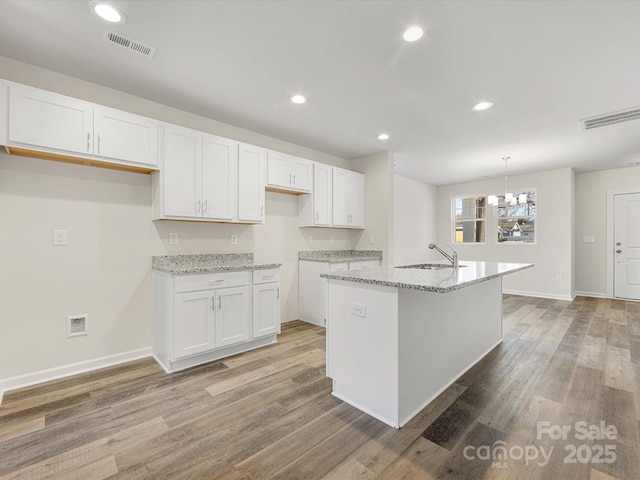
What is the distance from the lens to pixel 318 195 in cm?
423

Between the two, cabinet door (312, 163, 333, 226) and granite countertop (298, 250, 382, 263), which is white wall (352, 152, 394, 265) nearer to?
granite countertop (298, 250, 382, 263)

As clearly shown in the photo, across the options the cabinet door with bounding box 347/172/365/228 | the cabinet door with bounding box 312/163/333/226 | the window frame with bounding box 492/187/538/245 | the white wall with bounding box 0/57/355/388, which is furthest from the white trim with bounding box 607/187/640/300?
the white wall with bounding box 0/57/355/388

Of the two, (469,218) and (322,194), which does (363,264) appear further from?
(469,218)

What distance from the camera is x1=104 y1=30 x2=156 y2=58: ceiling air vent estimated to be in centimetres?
203

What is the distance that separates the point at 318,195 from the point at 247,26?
8.05 ft

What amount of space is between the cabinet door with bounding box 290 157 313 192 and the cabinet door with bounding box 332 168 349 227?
49 cm

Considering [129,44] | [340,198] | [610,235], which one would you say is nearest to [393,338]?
[129,44]

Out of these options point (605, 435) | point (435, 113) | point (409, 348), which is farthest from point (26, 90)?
point (605, 435)

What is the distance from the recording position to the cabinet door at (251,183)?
132 inches

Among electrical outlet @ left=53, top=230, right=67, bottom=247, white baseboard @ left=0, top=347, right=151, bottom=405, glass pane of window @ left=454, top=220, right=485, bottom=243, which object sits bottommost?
white baseboard @ left=0, top=347, right=151, bottom=405

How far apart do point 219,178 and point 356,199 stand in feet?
7.52

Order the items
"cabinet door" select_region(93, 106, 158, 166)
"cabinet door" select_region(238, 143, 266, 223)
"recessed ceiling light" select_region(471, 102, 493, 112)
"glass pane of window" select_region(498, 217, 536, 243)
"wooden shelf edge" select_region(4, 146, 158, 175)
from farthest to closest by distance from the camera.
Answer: "glass pane of window" select_region(498, 217, 536, 243) < "cabinet door" select_region(238, 143, 266, 223) < "recessed ceiling light" select_region(471, 102, 493, 112) < "cabinet door" select_region(93, 106, 158, 166) < "wooden shelf edge" select_region(4, 146, 158, 175)

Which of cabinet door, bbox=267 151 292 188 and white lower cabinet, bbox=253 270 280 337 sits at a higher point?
cabinet door, bbox=267 151 292 188

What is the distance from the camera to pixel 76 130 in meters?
2.36
